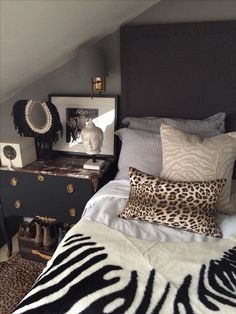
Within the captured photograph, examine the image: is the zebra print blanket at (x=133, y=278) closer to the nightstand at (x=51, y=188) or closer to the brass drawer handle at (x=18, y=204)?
the nightstand at (x=51, y=188)

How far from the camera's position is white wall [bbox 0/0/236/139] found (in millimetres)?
1758

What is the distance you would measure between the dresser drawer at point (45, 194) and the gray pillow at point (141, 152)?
0.29 meters

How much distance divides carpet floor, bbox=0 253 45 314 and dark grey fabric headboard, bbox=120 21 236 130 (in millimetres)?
1418

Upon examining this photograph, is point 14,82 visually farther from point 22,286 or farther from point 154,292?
point 154,292

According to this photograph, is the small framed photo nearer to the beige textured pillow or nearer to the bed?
the bed

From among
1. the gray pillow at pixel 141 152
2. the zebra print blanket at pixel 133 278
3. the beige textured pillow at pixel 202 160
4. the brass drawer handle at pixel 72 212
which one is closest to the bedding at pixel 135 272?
the zebra print blanket at pixel 133 278

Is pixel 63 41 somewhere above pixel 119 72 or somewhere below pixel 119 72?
above

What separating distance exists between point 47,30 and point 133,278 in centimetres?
127

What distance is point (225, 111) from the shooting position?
73.6 inches

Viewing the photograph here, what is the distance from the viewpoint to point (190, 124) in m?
1.81

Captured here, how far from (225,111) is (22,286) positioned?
6.04 feet

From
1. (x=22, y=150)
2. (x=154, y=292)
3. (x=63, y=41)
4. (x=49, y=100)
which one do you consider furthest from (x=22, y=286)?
(x=63, y=41)

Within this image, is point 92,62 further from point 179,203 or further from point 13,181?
point 179,203

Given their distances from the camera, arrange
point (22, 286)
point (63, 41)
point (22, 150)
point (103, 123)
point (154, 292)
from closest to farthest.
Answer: point (154, 292) < point (63, 41) < point (22, 286) < point (22, 150) < point (103, 123)
